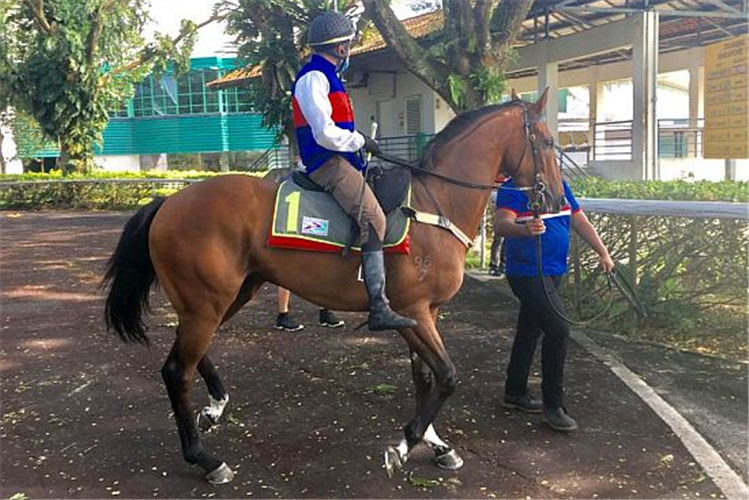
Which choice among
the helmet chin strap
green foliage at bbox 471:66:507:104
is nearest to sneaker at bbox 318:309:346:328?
the helmet chin strap

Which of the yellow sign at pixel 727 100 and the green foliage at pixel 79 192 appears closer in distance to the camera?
the yellow sign at pixel 727 100

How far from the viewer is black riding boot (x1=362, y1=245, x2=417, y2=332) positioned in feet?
13.3

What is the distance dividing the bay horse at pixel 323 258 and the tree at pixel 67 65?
823 inches

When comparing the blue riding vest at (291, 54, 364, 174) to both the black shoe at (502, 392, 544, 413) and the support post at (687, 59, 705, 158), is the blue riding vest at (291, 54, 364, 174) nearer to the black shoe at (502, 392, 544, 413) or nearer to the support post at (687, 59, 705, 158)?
the black shoe at (502, 392, 544, 413)

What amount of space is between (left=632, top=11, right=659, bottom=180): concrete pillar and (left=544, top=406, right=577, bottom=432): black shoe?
10527mm

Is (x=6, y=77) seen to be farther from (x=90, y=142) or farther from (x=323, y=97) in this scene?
(x=323, y=97)

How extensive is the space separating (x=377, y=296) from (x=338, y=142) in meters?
0.87

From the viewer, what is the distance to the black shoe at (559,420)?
15.2 ft

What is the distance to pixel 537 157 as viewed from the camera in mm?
4461

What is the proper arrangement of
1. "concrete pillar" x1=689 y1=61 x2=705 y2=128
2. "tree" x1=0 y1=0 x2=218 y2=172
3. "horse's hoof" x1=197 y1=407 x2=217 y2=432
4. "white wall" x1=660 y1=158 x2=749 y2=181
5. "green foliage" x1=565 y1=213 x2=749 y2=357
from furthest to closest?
"tree" x1=0 y1=0 x2=218 y2=172 < "concrete pillar" x1=689 y1=61 x2=705 y2=128 < "white wall" x1=660 y1=158 x2=749 y2=181 < "green foliage" x1=565 y1=213 x2=749 y2=357 < "horse's hoof" x1=197 y1=407 x2=217 y2=432

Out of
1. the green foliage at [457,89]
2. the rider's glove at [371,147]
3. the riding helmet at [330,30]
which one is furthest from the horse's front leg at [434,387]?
the green foliage at [457,89]

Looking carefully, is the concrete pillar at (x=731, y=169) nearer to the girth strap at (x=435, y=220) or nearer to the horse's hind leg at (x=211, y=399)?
the girth strap at (x=435, y=220)

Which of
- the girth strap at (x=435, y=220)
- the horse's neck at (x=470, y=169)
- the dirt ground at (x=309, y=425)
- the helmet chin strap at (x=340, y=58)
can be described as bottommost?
the dirt ground at (x=309, y=425)

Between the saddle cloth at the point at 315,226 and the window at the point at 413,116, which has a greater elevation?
the window at the point at 413,116
